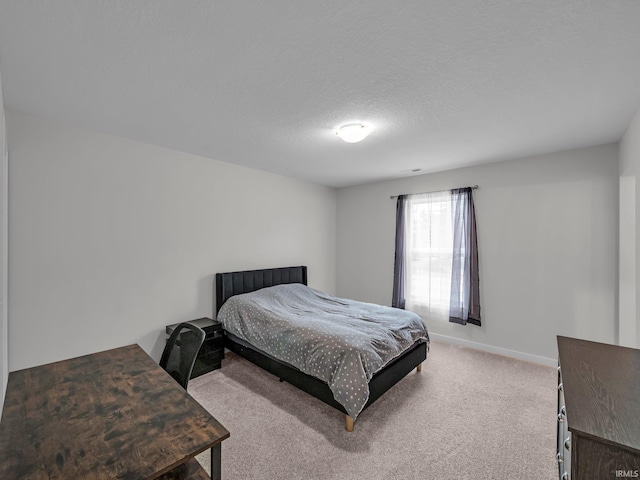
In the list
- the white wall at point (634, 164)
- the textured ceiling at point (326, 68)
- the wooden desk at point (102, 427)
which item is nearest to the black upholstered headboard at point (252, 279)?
the textured ceiling at point (326, 68)

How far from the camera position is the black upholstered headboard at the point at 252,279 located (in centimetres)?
337

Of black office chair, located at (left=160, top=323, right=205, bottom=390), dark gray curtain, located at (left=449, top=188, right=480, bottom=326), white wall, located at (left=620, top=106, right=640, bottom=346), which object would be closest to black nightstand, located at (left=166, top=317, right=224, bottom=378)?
black office chair, located at (left=160, top=323, right=205, bottom=390)

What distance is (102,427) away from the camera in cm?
102

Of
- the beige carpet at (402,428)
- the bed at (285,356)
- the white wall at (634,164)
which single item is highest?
the white wall at (634,164)

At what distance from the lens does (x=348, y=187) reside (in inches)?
198

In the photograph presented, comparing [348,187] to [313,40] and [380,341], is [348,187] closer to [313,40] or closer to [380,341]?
[380,341]

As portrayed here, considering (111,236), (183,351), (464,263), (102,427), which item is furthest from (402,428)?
(111,236)

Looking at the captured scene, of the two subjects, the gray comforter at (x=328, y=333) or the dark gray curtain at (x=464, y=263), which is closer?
the gray comforter at (x=328, y=333)

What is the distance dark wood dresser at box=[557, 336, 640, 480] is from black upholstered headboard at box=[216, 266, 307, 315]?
10.3 feet

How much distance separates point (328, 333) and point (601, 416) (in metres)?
1.72

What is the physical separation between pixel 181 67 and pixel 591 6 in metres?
2.04

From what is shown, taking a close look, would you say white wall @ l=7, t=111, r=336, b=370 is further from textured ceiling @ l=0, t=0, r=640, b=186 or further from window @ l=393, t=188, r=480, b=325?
window @ l=393, t=188, r=480, b=325

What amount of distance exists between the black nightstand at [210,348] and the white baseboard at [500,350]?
2965 mm

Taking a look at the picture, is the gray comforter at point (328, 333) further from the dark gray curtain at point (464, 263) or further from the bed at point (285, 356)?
the dark gray curtain at point (464, 263)
